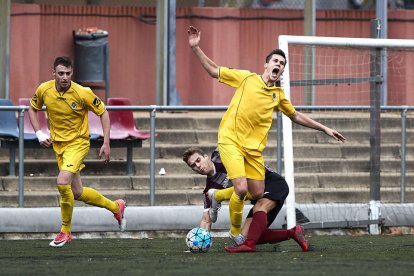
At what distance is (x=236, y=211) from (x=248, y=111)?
0.92 meters

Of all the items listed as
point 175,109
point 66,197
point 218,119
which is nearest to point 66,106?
point 66,197

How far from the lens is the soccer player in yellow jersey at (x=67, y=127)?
44.7 feet

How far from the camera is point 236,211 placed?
1287 cm

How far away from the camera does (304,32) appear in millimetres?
21859

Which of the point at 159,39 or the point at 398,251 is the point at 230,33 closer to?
the point at 159,39

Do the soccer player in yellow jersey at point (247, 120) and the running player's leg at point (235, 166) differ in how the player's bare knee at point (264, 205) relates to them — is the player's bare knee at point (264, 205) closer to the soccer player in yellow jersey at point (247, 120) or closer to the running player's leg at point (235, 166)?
the soccer player in yellow jersey at point (247, 120)

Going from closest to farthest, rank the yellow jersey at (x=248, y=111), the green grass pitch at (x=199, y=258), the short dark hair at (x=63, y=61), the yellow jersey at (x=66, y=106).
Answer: the green grass pitch at (x=199, y=258) → the yellow jersey at (x=248, y=111) → the short dark hair at (x=63, y=61) → the yellow jersey at (x=66, y=106)

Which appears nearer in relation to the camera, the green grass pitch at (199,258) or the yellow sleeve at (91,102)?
the green grass pitch at (199,258)

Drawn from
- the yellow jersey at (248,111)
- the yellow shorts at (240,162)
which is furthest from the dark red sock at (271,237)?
the yellow jersey at (248,111)

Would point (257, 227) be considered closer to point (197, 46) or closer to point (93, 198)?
point (197, 46)

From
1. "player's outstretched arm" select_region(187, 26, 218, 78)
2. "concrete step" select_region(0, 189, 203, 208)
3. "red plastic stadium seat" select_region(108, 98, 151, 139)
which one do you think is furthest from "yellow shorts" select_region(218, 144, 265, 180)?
"red plastic stadium seat" select_region(108, 98, 151, 139)

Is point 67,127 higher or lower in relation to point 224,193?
higher

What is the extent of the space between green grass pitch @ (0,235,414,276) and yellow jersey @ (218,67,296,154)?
1.01 m

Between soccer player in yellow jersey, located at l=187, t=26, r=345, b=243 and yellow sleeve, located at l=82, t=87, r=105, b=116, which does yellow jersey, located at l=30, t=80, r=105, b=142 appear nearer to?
yellow sleeve, located at l=82, t=87, r=105, b=116
